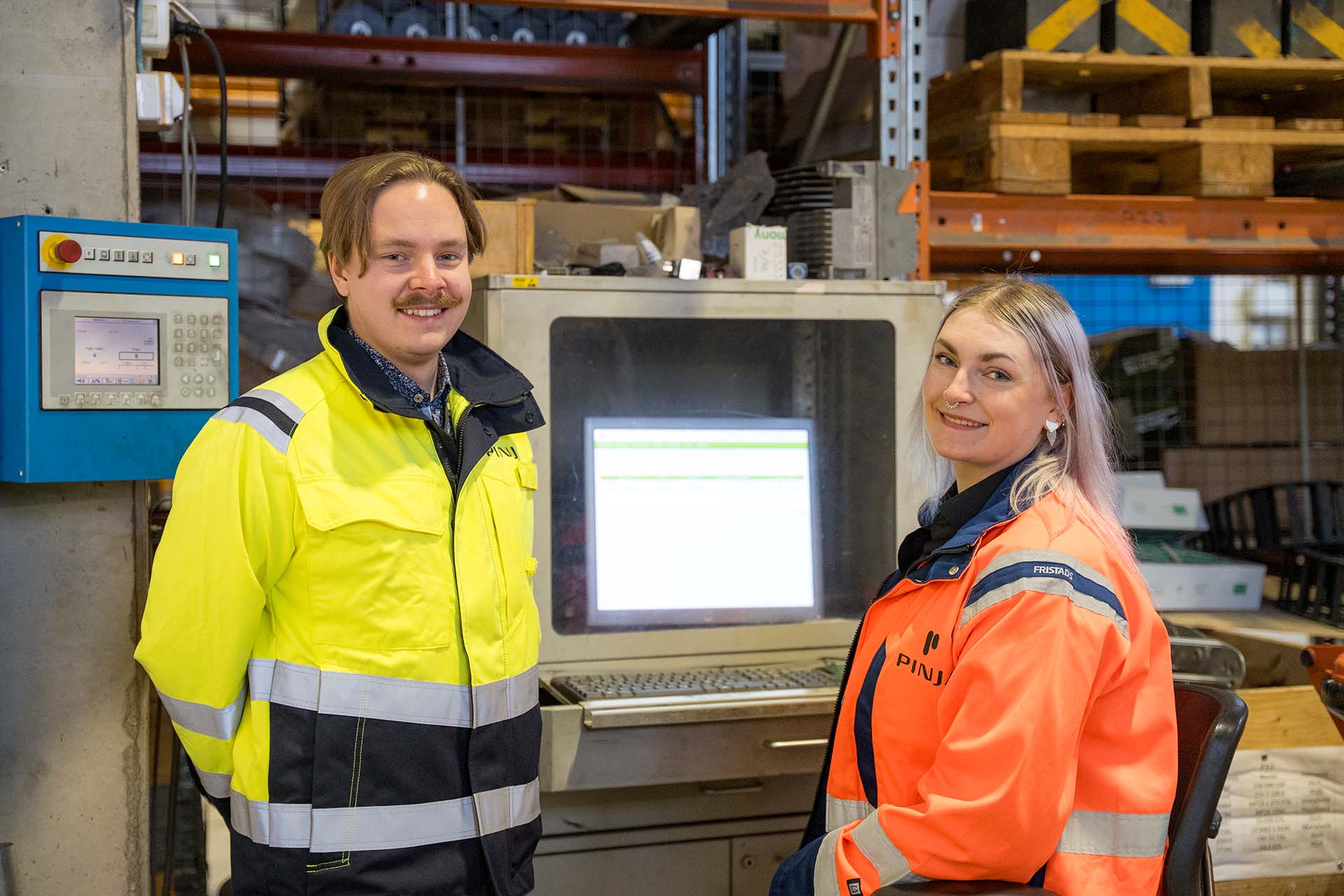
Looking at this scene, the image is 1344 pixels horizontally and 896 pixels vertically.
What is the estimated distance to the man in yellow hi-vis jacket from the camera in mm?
1610

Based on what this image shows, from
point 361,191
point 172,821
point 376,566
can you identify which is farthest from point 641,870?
point 361,191

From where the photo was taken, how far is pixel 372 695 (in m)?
1.64

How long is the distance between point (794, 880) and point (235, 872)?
766 mm

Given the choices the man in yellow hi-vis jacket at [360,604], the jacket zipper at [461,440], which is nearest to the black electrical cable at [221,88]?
the man in yellow hi-vis jacket at [360,604]

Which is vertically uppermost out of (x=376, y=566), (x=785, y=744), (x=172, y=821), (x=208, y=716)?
(x=376, y=566)

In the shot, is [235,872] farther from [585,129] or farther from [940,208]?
[585,129]

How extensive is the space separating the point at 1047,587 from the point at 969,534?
6.4 inches

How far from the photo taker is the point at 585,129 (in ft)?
14.7

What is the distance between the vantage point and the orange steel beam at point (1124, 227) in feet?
10.5

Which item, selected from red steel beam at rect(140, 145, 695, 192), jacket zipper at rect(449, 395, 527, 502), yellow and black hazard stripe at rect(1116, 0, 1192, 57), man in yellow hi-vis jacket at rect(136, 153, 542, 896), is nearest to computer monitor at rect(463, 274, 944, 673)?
jacket zipper at rect(449, 395, 527, 502)

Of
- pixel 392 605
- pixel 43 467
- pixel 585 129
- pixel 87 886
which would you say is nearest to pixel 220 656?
pixel 392 605

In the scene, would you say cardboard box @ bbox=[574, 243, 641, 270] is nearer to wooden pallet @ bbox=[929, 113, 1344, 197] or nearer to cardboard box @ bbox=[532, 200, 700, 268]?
cardboard box @ bbox=[532, 200, 700, 268]

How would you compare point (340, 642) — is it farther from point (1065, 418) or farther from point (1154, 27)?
point (1154, 27)

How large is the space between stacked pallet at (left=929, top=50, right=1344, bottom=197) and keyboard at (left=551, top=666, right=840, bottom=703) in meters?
1.48
